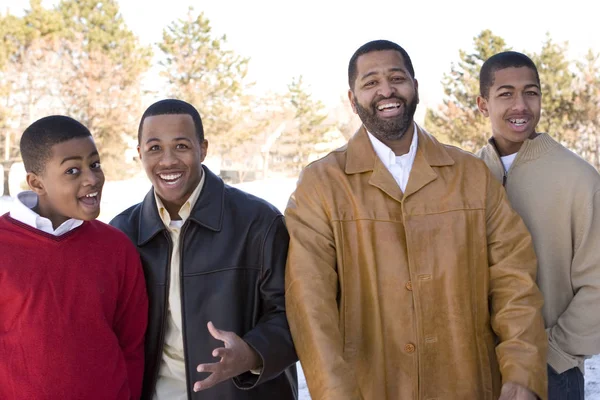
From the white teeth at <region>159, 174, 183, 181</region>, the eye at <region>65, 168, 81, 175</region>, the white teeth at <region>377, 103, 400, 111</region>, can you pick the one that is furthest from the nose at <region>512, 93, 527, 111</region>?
the eye at <region>65, 168, 81, 175</region>

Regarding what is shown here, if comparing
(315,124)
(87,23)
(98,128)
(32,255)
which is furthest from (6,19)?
(32,255)

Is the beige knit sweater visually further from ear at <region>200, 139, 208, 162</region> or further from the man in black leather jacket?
ear at <region>200, 139, 208, 162</region>

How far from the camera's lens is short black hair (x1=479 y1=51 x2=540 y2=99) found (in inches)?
116

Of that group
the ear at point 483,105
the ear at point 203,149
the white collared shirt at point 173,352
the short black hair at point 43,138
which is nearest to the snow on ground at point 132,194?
the ear at point 483,105

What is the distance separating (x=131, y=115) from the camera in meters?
27.0

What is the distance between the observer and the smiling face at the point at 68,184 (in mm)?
2367

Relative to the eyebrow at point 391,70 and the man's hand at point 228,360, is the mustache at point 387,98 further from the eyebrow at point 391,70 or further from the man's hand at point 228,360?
the man's hand at point 228,360

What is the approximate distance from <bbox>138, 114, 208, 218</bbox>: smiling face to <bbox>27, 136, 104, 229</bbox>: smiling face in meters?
0.24

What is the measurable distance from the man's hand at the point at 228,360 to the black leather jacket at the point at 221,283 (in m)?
0.08

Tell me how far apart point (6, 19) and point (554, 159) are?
87.5ft

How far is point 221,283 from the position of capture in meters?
2.51

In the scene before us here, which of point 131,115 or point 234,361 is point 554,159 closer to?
point 234,361

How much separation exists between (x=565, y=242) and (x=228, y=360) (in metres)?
1.44

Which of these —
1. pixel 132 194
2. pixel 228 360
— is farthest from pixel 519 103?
pixel 132 194
